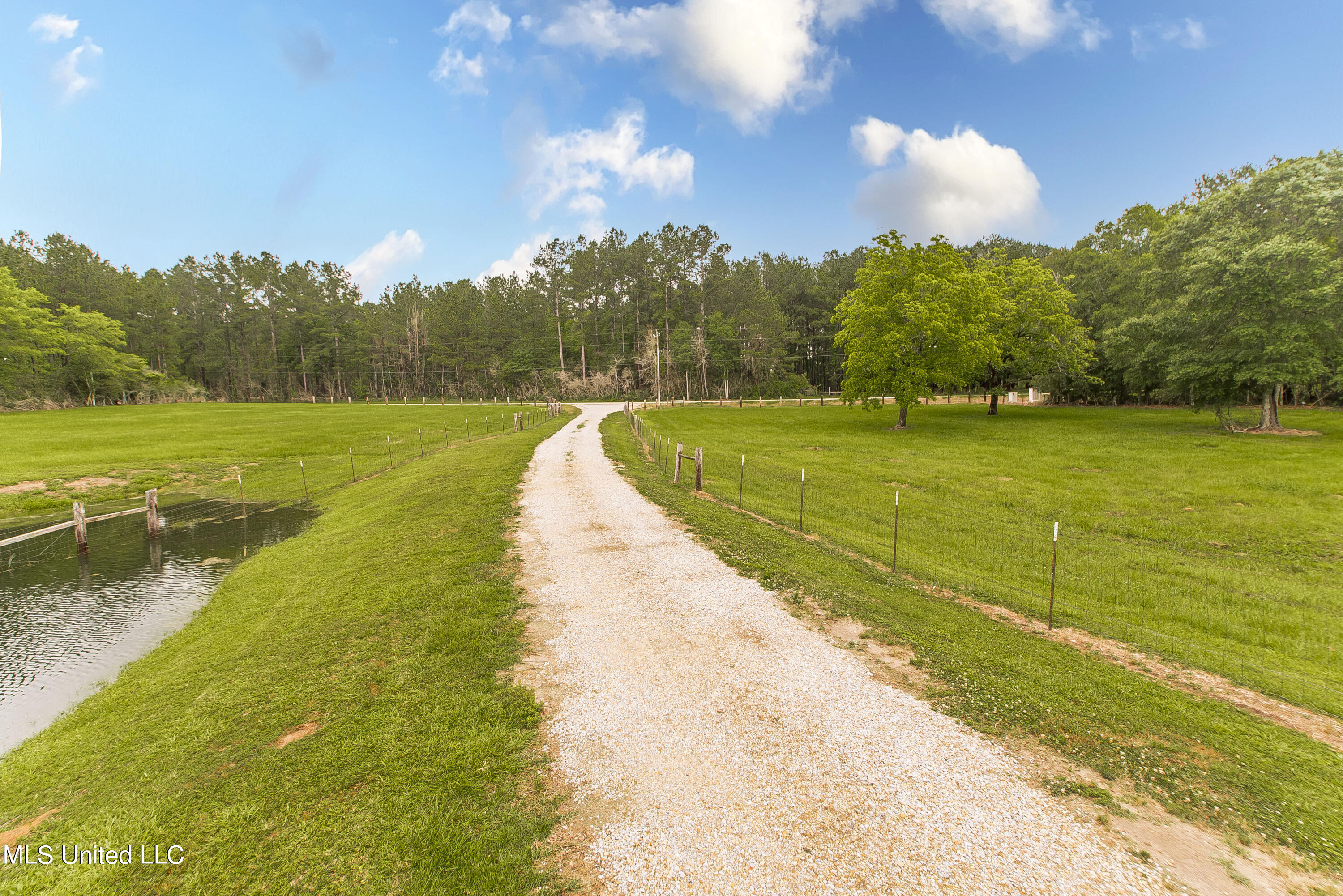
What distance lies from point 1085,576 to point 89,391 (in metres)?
92.9

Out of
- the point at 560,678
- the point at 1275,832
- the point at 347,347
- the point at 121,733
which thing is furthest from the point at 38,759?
the point at 347,347

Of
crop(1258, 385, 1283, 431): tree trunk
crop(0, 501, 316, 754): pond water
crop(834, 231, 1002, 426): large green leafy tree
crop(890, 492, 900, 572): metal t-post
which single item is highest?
crop(834, 231, 1002, 426): large green leafy tree

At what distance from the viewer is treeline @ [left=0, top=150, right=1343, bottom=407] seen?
2970cm

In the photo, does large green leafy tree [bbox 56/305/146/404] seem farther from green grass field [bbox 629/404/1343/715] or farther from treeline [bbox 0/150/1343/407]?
green grass field [bbox 629/404/1343/715]

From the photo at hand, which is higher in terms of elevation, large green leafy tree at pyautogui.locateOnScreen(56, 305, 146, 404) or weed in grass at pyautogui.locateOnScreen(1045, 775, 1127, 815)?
large green leafy tree at pyautogui.locateOnScreen(56, 305, 146, 404)

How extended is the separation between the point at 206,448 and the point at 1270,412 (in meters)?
59.4

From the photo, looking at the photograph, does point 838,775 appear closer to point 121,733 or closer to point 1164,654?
point 1164,654

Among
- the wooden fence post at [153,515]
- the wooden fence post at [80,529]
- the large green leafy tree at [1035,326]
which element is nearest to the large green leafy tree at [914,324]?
the large green leafy tree at [1035,326]

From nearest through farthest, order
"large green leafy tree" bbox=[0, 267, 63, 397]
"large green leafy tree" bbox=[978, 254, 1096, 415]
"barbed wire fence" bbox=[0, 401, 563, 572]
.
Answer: "barbed wire fence" bbox=[0, 401, 563, 572]
"large green leafy tree" bbox=[978, 254, 1096, 415]
"large green leafy tree" bbox=[0, 267, 63, 397]

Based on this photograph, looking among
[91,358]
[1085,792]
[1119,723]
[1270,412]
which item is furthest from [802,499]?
[91,358]

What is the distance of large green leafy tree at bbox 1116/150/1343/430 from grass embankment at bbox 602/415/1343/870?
3276 centimetres

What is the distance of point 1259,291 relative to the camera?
93.3 ft

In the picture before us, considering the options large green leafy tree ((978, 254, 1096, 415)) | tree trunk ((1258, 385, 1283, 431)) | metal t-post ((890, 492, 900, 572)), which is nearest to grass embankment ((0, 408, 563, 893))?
metal t-post ((890, 492, 900, 572))

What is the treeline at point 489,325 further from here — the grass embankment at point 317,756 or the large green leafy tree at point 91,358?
the grass embankment at point 317,756
